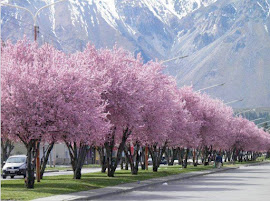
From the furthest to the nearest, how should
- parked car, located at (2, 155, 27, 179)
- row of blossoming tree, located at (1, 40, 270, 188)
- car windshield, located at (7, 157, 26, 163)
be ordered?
1. car windshield, located at (7, 157, 26, 163)
2. parked car, located at (2, 155, 27, 179)
3. row of blossoming tree, located at (1, 40, 270, 188)

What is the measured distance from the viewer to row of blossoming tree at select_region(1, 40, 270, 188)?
117 feet

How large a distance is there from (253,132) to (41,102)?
420 feet

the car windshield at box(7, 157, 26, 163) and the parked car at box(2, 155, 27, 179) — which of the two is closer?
the parked car at box(2, 155, 27, 179)

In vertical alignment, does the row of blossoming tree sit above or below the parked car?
above

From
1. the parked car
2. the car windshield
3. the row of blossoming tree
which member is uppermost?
the row of blossoming tree

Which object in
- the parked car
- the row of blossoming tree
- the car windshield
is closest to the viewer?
the row of blossoming tree

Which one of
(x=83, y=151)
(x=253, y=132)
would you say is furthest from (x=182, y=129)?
(x=253, y=132)

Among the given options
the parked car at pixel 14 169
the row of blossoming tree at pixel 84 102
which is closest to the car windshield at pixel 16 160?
the parked car at pixel 14 169

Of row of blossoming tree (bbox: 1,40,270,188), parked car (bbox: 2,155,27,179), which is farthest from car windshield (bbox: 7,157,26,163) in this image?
row of blossoming tree (bbox: 1,40,270,188)

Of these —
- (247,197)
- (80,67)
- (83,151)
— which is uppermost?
(80,67)

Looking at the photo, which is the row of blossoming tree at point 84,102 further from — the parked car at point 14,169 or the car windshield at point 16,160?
the car windshield at point 16,160

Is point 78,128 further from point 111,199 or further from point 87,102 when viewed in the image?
point 111,199

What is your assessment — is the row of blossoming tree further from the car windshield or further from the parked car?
the car windshield

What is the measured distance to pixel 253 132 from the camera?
15975 centimetres
